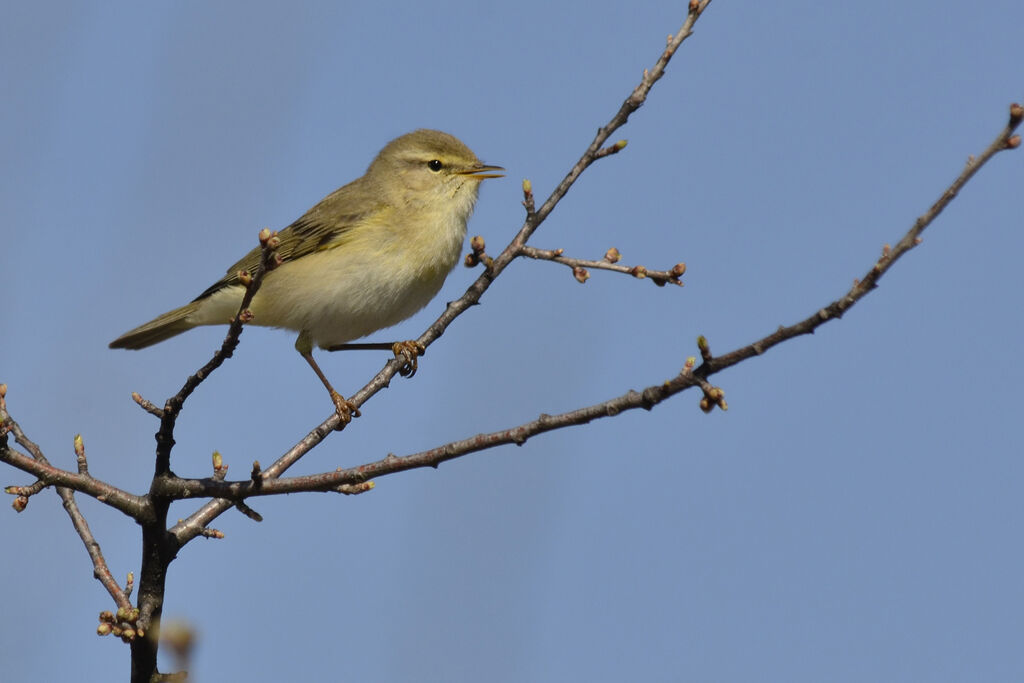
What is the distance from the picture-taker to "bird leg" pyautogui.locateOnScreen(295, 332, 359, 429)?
4.44 m

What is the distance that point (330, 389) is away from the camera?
19.1 ft

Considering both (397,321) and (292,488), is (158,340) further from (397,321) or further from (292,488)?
(292,488)

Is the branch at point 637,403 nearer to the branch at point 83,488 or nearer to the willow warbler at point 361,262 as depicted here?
the branch at point 83,488

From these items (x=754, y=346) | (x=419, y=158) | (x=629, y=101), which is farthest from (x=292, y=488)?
(x=419, y=158)

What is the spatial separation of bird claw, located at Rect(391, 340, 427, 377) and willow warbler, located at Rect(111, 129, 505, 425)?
437mm

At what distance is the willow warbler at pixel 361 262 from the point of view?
5.92m

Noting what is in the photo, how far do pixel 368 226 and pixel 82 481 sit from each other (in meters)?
3.13

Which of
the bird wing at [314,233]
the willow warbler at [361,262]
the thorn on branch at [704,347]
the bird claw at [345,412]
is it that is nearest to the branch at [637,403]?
the thorn on branch at [704,347]

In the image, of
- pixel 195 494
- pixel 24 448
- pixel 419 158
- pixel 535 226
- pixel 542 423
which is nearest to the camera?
pixel 542 423

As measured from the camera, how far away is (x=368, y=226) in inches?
243

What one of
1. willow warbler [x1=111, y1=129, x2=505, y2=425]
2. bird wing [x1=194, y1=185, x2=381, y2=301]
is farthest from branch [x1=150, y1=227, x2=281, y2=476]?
bird wing [x1=194, y1=185, x2=381, y2=301]

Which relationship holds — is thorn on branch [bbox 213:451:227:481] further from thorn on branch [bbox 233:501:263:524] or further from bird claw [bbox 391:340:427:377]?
bird claw [bbox 391:340:427:377]

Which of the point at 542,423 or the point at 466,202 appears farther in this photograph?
the point at 466,202

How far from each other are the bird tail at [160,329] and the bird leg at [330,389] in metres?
0.77
